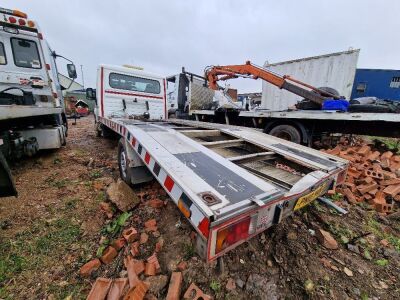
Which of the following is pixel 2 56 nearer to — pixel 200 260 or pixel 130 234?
pixel 130 234

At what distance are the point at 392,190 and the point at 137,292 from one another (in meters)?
3.67

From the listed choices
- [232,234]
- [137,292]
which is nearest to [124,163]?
[137,292]

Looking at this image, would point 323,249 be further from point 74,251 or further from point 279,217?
point 74,251

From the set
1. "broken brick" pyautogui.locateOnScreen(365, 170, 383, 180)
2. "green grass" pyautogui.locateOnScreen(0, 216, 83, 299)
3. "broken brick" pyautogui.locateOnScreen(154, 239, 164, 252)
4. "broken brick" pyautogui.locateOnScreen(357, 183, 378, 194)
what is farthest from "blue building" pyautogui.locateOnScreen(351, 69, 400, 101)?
"green grass" pyautogui.locateOnScreen(0, 216, 83, 299)

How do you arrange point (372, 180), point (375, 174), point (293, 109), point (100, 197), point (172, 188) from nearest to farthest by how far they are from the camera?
1. point (172, 188)
2. point (100, 197)
3. point (372, 180)
4. point (375, 174)
5. point (293, 109)

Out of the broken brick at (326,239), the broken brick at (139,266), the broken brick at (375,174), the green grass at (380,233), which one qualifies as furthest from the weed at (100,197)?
the broken brick at (375,174)

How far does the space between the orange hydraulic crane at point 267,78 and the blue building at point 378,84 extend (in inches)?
298

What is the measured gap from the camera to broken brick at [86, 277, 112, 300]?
1378mm

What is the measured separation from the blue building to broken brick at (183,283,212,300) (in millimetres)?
12738

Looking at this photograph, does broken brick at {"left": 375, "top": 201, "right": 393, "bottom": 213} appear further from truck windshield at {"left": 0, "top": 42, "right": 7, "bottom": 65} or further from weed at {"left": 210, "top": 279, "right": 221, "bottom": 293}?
truck windshield at {"left": 0, "top": 42, "right": 7, "bottom": 65}

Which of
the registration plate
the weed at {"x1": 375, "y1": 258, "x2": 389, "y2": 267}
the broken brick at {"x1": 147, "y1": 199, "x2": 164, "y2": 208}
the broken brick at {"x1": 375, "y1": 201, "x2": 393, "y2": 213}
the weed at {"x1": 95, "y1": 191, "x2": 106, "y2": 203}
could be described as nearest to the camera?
the registration plate

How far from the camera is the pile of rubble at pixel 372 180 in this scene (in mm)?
2871

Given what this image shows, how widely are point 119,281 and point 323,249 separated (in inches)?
72.9

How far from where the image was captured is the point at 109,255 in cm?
173
